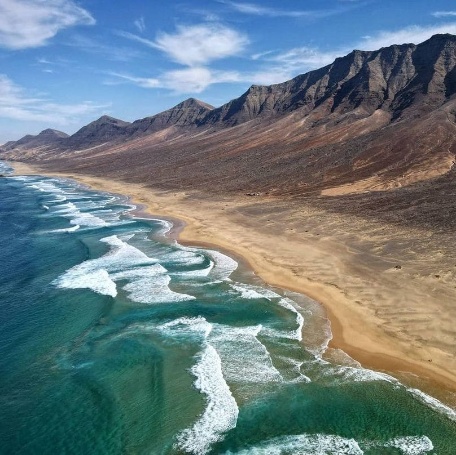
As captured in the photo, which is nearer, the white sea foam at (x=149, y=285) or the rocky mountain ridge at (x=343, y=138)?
the white sea foam at (x=149, y=285)

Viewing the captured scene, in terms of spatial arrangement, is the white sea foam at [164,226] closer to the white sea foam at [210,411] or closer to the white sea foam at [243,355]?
the white sea foam at [243,355]

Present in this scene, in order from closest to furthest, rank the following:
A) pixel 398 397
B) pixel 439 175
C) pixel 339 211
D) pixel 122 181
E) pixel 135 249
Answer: pixel 398 397 < pixel 135 249 < pixel 339 211 < pixel 439 175 < pixel 122 181

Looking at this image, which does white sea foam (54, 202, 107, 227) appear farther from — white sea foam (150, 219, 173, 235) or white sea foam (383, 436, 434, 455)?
white sea foam (383, 436, 434, 455)

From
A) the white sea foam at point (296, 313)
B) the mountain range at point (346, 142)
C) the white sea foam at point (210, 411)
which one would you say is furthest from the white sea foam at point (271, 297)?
the mountain range at point (346, 142)

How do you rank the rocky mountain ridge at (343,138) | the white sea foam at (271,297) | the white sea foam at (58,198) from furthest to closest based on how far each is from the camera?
the white sea foam at (58,198) < the rocky mountain ridge at (343,138) < the white sea foam at (271,297)

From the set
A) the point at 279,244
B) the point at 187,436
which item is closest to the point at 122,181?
the point at 279,244

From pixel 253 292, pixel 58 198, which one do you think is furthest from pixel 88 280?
pixel 58 198

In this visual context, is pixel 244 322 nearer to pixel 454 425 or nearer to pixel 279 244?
pixel 454 425
